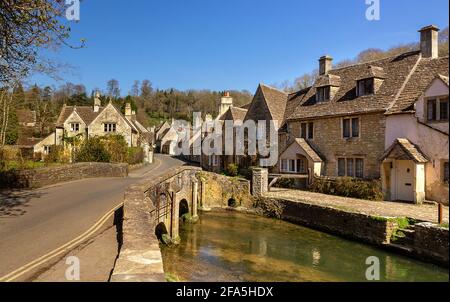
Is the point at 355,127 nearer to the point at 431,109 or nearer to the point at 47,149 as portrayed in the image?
the point at 431,109

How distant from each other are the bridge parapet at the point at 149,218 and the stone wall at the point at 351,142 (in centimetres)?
1011

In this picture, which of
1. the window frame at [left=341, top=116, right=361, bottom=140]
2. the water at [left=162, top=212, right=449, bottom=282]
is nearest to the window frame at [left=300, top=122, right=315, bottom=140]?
the window frame at [left=341, top=116, right=361, bottom=140]

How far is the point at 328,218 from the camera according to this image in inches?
763

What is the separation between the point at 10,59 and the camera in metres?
11.8

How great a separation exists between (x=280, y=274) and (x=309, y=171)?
58.3 feet

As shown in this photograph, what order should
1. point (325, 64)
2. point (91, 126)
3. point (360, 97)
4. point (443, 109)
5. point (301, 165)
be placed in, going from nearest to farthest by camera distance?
1. point (443, 109)
2. point (360, 97)
3. point (301, 165)
4. point (325, 64)
5. point (91, 126)

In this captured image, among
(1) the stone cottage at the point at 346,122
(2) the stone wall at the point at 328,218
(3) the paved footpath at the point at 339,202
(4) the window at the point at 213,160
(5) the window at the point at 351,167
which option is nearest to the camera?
(2) the stone wall at the point at 328,218

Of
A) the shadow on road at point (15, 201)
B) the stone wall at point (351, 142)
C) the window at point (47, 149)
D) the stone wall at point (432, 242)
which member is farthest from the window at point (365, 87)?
the window at point (47, 149)

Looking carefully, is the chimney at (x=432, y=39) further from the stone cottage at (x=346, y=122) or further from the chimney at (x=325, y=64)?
the chimney at (x=325, y=64)

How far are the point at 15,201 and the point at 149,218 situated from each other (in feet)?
33.0

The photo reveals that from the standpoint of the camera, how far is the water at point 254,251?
10195 millimetres

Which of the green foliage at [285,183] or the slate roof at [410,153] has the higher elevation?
the slate roof at [410,153]

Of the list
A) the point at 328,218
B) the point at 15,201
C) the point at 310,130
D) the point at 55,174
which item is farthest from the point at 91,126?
the point at 328,218

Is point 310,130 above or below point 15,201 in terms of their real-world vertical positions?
above
